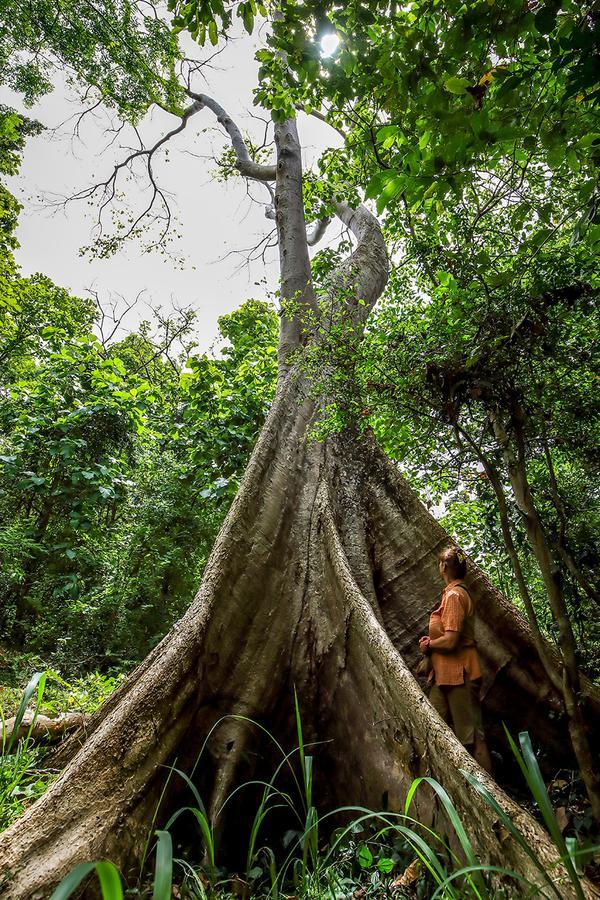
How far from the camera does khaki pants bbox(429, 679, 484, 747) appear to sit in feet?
8.76

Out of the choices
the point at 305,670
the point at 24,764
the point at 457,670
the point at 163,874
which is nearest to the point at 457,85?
the point at 163,874

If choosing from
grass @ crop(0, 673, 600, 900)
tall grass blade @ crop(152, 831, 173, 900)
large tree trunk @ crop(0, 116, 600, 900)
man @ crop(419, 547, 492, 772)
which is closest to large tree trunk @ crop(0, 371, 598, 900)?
large tree trunk @ crop(0, 116, 600, 900)

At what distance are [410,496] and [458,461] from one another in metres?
0.87

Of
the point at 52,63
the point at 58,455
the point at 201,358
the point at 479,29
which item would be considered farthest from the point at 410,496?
the point at 52,63

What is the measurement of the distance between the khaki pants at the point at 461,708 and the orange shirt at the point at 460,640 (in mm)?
56

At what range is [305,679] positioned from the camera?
281 centimetres

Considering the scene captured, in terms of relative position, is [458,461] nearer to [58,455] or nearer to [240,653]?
[240,653]

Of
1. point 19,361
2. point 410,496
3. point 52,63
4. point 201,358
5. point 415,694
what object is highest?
point 52,63

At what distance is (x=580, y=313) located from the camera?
2.55 meters

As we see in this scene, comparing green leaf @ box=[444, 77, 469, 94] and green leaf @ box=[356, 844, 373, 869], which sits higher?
green leaf @ box=[444, 77, 469, 94]

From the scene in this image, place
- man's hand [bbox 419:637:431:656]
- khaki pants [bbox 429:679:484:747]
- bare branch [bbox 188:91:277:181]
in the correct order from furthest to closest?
bare branch [bbox 188:91:277:181], man's hand [bbox 419:637:431:656], khaki pants [bbox 429:679:484:747]

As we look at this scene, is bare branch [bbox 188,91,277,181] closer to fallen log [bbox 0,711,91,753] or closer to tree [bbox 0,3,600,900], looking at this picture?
tree [bbox 0,3,600,900]

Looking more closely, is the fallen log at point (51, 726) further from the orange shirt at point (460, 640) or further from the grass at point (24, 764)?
the orange shirt at point (460, 640)

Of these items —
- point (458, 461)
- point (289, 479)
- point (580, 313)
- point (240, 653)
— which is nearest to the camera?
point (580, 313)
